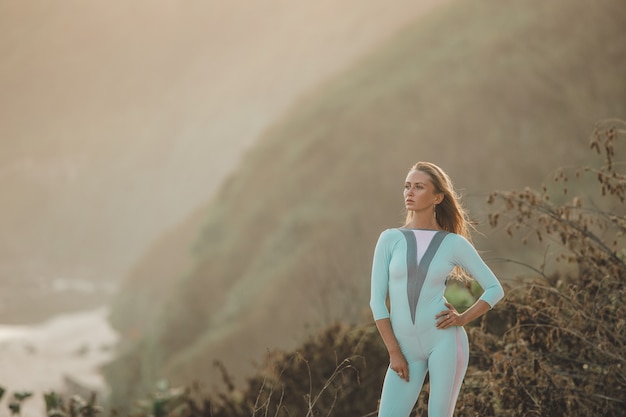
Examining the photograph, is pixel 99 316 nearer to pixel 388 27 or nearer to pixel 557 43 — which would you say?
pixel 388 27

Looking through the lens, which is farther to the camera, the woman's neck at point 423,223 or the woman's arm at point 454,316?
the woman's neck at point 423,223

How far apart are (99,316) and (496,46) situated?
2216 cm

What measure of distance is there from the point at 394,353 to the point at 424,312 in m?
0.19

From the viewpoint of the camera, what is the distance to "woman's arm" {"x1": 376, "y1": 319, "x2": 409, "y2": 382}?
9.52 feet

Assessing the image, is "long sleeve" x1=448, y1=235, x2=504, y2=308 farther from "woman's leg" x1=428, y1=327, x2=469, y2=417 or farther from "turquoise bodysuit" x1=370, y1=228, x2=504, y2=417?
"woman's leg" x1=428, y1=327, x2=469, y2=417

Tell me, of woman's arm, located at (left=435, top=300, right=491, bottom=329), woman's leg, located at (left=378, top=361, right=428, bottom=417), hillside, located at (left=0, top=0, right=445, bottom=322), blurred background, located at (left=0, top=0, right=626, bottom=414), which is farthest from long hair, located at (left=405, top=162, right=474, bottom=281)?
hillside, located at (left=0, top=0, right=445, bottom=322)

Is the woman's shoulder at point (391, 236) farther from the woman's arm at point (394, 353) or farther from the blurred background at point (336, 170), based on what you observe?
the blurred background at point (336, 170)

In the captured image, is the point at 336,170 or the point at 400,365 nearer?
the point at 400,365

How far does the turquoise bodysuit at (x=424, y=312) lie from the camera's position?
2.91 m

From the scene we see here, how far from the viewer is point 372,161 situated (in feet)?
53.7

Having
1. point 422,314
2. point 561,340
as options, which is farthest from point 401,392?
point 561,340

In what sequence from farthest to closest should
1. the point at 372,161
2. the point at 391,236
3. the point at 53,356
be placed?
1. the point at 53,356
2. the point at 372,161
3. the point at 391,236

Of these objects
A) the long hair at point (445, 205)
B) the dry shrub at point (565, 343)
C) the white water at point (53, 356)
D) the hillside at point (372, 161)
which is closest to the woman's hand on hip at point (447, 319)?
the long hair at point (445, 205)

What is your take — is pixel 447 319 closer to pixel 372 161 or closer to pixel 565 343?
pixel 565 343
